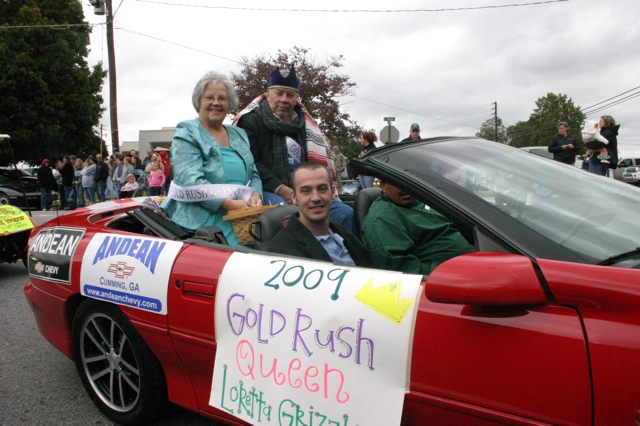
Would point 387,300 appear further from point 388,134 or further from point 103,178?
point 103,178

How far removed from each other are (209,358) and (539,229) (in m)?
1.23

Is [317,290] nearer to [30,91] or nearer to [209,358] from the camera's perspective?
[209,358]

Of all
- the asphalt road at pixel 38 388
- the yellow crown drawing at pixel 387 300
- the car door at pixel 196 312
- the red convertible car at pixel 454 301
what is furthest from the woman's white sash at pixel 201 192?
the yellow crown drawing at pixel 387 300

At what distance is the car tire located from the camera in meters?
2.18

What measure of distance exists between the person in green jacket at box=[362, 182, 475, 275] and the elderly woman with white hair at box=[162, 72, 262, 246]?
812 millimetres

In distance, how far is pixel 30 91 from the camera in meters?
26.8

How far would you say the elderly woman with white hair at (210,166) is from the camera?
2.75m

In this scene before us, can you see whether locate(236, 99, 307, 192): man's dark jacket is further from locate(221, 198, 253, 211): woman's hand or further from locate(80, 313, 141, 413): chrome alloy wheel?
locate(80, 313, 141, 413): chrome alloy wheel

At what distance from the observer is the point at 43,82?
26.7 meters

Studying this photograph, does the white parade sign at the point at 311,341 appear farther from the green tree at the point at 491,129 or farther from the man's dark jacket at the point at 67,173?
the green tree at the point at 491,129

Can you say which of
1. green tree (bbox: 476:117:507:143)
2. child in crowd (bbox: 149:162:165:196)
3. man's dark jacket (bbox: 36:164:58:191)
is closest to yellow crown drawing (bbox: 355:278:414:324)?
child in crowd (bbox: 149:162:165:196)

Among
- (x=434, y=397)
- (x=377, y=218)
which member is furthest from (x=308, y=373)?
(x=377, y=218)

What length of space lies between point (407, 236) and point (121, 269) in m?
1.26

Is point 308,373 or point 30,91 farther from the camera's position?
point 30,91
